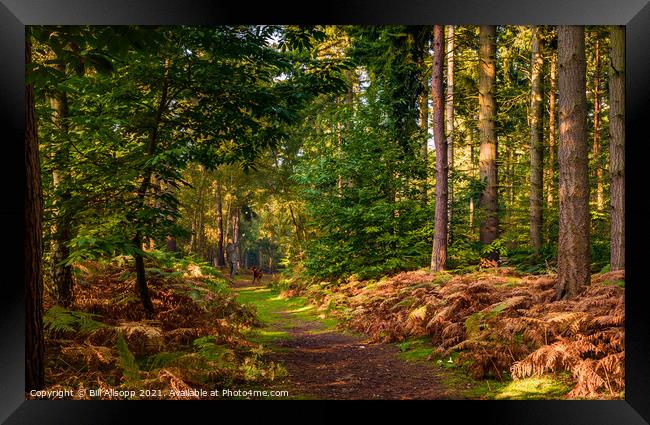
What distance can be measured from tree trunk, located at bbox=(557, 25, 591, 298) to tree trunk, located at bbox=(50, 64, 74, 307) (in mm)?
6266

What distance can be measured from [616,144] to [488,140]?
4.12 metres

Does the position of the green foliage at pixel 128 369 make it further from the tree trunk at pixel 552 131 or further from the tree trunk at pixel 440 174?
the tree trunk at pixel 552 131

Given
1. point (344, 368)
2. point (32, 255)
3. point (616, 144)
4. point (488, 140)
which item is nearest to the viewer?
point (32, 255)

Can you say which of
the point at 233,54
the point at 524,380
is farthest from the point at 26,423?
the point at 233,54

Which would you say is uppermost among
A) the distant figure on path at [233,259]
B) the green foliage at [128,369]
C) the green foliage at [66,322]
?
the green foliage at [66,322]

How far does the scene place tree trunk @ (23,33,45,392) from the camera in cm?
366

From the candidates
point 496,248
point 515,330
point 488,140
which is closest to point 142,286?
point 515,330

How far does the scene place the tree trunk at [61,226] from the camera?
5.49 meters

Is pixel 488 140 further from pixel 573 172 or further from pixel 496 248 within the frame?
pixel 573 172

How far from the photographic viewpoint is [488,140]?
11.2 metres

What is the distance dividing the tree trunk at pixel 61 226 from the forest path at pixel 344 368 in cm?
303

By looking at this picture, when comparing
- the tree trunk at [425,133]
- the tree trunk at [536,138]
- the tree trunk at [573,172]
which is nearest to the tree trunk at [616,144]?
the tree trunk at [573,172]

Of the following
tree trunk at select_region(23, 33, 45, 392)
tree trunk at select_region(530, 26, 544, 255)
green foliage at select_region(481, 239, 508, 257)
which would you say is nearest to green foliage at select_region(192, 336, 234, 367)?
tree trunk at select_region(23, 33, 45, 392)

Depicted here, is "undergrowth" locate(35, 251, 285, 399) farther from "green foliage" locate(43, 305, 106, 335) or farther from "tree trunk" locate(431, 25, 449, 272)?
"tree trunk" locate(431, 25, 449, 272)
